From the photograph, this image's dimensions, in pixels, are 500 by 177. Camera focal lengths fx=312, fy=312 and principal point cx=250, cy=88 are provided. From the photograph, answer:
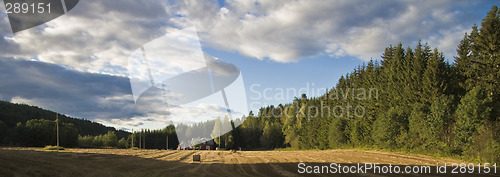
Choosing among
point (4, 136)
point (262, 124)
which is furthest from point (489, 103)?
point (4, 136)

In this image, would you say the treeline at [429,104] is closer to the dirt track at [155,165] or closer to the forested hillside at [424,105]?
A: the forested hillside at [424,105]

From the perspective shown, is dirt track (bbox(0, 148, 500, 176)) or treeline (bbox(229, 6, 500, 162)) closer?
dirt track (bbox(0, 148, 500, 176))

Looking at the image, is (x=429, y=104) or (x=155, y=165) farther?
(x=429, y=104)

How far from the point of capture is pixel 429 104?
4100 centimetres

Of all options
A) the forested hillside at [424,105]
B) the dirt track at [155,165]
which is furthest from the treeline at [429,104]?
the dirt track at [155,165]

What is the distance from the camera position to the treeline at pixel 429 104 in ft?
102

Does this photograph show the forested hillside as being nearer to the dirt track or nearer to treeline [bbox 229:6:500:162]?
treeline [bbox 229:6:500:162]

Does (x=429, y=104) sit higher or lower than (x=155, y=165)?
higher

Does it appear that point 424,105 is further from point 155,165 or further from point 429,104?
point 155,165

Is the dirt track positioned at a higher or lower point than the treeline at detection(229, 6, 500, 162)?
lower

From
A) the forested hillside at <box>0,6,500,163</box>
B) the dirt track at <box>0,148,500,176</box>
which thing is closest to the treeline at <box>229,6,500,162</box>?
the forested hillside at <box>0,6,500,163</box>

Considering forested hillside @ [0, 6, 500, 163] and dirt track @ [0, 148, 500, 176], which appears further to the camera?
forested hillside @ [0, 6, 500, 163]

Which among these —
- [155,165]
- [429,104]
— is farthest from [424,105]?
[155,165]

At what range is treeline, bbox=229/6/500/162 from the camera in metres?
31.0
